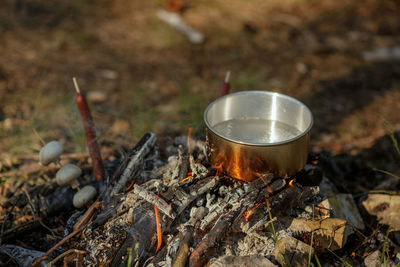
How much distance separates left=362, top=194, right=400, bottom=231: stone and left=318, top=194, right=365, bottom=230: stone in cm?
15

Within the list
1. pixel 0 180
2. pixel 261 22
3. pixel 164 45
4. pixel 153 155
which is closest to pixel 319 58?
pixel 261 22

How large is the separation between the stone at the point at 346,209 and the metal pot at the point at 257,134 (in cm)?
54

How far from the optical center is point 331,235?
1.83 m

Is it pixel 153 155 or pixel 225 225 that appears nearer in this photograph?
pixel 225 225

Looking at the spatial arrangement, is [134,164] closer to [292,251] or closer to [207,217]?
[207,217]

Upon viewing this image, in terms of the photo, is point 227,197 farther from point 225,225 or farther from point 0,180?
point 0,180

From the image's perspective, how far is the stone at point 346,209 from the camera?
2.15 m

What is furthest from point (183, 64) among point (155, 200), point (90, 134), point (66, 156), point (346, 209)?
point (155, 200)

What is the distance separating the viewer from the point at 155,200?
5.81ft

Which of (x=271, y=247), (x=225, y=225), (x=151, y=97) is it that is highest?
(x=225, y=225)

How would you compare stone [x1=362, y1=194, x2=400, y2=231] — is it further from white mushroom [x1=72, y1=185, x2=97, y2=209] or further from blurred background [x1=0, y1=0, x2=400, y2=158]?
white mushroom [x1=72, y1=185, x2=97, y2=209]

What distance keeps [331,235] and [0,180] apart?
2372 millimetres

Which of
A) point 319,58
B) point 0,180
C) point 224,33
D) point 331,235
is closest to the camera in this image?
point 331,235

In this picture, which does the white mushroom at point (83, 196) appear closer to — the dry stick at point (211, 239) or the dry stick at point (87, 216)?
the dry stick at point (87, 216)
